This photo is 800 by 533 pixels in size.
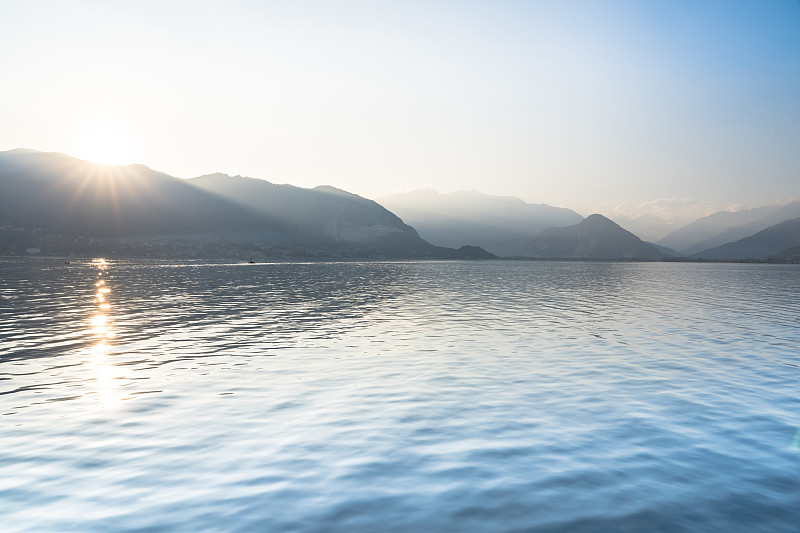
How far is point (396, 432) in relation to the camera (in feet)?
56.2

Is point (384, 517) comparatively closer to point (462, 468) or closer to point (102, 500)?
point (462, 468)

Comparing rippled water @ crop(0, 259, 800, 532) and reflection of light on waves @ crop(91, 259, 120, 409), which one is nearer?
rippled water @ crop(0, 259, 800, 532)

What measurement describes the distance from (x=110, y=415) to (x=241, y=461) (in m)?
7.62

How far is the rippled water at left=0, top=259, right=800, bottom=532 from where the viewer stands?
1161cm

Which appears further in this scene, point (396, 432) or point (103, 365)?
point (103, 365)

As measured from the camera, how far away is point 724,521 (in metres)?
11.3

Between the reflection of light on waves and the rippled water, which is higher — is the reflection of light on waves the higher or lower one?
the lower one

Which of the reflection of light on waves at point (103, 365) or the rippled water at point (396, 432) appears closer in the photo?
the rippled water at point (396, 432)

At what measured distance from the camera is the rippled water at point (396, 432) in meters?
11.6

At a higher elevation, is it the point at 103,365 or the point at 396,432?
the point at 396,432

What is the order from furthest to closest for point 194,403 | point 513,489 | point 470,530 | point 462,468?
point 194,403
point 462,468
point 513,489
point 470,530

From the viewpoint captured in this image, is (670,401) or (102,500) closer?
(102,500)

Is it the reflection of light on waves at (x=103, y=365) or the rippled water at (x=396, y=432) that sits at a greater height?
the rippled water at (x=396, y=432)

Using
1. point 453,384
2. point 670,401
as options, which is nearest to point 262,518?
point 453,384
